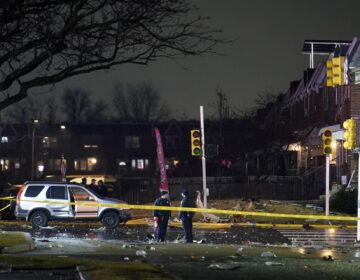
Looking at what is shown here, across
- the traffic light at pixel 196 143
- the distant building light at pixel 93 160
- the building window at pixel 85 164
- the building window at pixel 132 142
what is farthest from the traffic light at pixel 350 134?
the building window at pixel 85 164

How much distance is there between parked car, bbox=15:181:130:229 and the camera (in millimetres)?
25844

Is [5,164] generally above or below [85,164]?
above

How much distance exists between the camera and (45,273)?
462 inches

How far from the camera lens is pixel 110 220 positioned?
25.9m

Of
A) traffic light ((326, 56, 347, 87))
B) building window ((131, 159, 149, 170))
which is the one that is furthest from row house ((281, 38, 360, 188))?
building window ((131, 159, 149, 170))

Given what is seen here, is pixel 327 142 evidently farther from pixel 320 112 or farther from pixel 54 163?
pixel 54 163

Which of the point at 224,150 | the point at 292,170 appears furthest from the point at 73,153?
the point at 292,170

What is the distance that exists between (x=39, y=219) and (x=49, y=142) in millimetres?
68891

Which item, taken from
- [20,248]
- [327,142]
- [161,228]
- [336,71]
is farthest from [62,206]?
[336,71]

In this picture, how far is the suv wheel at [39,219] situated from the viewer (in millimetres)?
25844

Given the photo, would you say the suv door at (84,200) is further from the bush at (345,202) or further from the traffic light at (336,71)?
the bush at (345,202)

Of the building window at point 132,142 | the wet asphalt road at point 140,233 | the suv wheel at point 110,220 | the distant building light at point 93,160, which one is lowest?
the wet asphalt road at point 140,233

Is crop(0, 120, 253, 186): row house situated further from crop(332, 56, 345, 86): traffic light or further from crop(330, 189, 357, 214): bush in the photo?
crop(332, 56, 345, 86): traffic light

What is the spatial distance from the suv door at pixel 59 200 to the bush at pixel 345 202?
1353 centimetres
